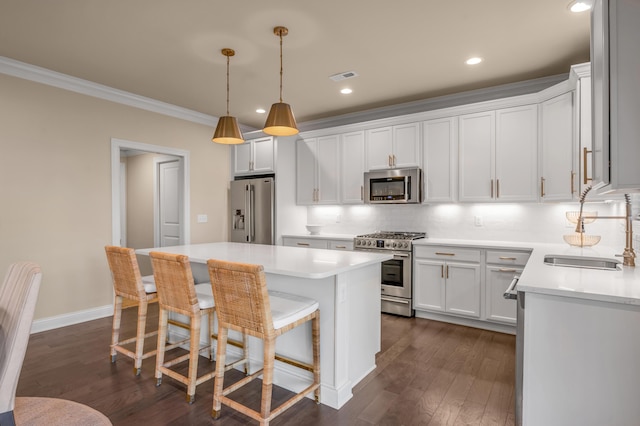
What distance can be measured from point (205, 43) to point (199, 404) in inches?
109

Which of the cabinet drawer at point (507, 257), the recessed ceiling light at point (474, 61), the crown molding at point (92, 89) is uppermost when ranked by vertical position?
the recessed ceiling light at point (474, 61)

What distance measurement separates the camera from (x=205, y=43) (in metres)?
3.02

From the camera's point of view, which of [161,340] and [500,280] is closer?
[161,340]

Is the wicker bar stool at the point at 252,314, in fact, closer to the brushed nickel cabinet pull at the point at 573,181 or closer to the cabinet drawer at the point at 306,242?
the cabinet drawer at the point at 306,242

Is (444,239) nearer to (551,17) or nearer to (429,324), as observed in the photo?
(429,324)

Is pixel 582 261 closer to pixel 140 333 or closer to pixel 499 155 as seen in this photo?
pixel 499 155

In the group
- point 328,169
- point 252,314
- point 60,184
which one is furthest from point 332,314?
Result: point 60,184

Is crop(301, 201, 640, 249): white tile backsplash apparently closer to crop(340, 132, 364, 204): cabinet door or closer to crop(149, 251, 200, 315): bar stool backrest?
crop(340, 132, 364, 204): cabinet door

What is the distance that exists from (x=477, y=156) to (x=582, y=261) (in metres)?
1.64

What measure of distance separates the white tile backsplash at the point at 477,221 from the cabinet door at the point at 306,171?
393 mm

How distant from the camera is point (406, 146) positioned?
4430 mm

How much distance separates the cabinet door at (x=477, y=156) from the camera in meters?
3.90

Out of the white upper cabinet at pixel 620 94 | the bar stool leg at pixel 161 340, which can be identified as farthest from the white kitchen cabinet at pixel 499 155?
the bar stool leg at pixel 161 340

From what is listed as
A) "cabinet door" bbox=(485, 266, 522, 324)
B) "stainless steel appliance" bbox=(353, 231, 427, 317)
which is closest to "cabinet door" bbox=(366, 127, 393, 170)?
"stainless steel appliance" bbox=(353, 231, 427, 317)
